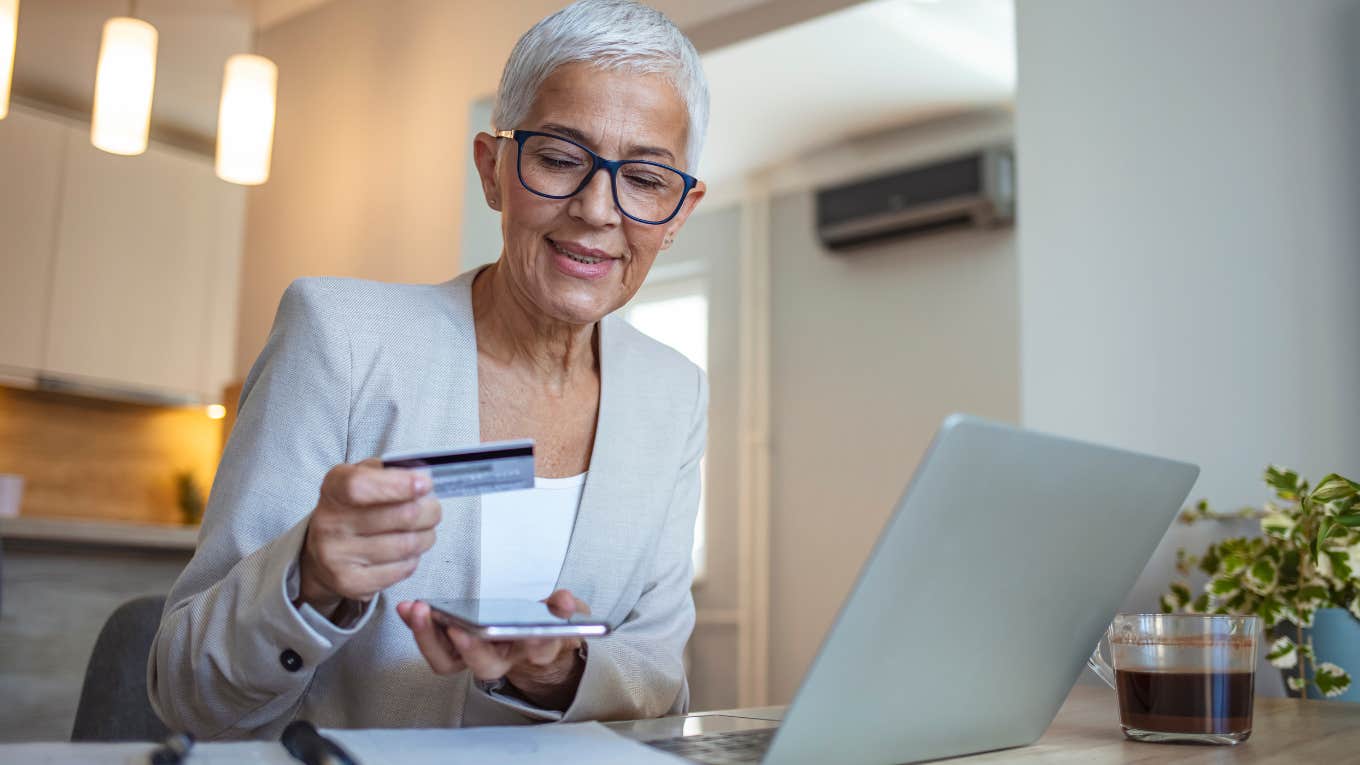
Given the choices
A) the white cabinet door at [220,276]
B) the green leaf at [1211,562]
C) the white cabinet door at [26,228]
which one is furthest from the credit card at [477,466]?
the white cabinet door at [220,276]

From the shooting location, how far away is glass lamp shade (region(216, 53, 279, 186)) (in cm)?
348

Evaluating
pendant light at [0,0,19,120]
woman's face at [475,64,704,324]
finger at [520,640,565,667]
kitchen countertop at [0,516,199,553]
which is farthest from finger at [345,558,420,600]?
pendant light at [0,0,19,120]

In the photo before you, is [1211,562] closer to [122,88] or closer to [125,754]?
[125,754]

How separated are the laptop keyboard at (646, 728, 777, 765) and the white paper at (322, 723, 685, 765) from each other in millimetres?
23

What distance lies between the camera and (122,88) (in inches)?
132

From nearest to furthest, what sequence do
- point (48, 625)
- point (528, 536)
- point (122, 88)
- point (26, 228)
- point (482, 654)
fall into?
point (482, 654) < point (528, 536) < point (48, 625) < point (122, 88) < point (26, 228)

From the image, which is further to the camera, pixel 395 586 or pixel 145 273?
pixel 145 273

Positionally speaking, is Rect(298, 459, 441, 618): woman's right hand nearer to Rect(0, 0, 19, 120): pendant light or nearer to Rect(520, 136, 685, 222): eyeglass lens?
Rect(520, 136, 685, 222): eyeglass lens

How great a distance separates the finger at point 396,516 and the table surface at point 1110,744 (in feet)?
0.61

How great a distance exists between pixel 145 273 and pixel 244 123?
166cm

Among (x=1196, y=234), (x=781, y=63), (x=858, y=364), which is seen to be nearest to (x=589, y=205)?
(x=1196, y=234)

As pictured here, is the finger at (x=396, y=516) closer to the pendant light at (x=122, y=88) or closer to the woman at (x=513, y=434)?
the woman at (x=513, y=434)

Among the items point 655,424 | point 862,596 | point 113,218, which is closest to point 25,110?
point 113,218

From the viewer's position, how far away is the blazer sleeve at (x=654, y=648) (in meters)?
1.03
